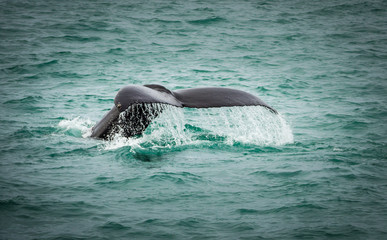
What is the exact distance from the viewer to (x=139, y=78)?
16531 millimetres

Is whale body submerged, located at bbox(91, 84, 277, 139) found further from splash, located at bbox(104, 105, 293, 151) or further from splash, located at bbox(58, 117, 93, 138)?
splash, located at bbox(58, 117, 93, 138)

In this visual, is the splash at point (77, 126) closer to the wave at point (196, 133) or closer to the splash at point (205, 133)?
the wave at point (196, 133)

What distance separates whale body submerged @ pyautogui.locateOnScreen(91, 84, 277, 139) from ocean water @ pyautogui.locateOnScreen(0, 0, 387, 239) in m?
0.26

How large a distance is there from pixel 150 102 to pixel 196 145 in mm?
3365

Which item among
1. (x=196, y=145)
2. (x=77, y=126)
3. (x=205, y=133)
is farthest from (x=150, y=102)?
(x=77, y=126)

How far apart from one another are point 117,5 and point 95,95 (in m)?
22.2

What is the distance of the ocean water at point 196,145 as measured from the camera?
17.7ft

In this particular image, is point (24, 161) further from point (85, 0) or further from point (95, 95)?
point (85, 0)

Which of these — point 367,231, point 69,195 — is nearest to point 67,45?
point 69,195

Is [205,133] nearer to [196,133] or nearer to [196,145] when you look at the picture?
[196,133]

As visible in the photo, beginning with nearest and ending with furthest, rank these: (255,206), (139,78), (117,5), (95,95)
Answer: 1. (255,206)
2. (95,95)
3. (139,78)
4. (117,5)

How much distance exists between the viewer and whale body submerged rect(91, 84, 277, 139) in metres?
5.07

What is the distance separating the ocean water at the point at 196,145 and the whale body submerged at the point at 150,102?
10.3 inches

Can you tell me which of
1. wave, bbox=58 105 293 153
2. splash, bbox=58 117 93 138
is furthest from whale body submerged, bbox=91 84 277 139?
splash, bbox=58 117 93 138
